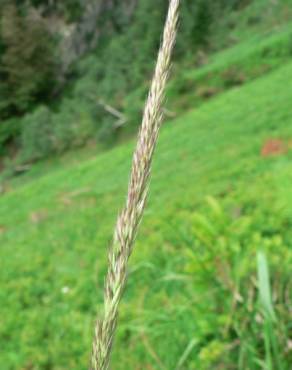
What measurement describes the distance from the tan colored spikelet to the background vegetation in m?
1.56

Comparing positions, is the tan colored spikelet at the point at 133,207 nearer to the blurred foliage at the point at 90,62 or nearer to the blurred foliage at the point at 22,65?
the blurred foliage at the point at 90,62

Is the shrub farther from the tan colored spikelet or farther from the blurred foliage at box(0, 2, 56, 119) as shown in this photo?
the tan colored spikelet

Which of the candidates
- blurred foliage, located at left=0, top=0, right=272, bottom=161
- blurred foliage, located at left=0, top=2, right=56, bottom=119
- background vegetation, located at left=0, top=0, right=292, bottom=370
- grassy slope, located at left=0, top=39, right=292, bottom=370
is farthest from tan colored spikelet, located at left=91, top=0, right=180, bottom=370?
blurred foliage, located at left=0, top=2, right=56, bottom=119

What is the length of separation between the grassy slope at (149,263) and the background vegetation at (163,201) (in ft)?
0.09

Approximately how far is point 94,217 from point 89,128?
22.9 m

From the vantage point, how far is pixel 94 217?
1229 centimetres

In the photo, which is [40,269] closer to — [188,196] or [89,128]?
[188,196]

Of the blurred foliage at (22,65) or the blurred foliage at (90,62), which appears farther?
the blurred foliage at (22,65)

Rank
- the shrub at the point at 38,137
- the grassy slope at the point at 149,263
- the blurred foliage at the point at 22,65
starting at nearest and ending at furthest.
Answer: the grassy slope at the point at 149,263
the shrub at the point at 38,137
the blurred foliage at the point at 22,65

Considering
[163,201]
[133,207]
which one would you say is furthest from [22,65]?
[133,207]

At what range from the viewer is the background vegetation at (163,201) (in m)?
3.42

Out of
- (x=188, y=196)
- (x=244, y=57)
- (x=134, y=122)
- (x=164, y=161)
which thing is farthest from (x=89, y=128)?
(x=188, y=196)

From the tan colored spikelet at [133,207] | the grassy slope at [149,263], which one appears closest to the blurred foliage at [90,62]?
the grassy slope at [149,263]

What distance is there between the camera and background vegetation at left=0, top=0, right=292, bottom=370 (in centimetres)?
342
